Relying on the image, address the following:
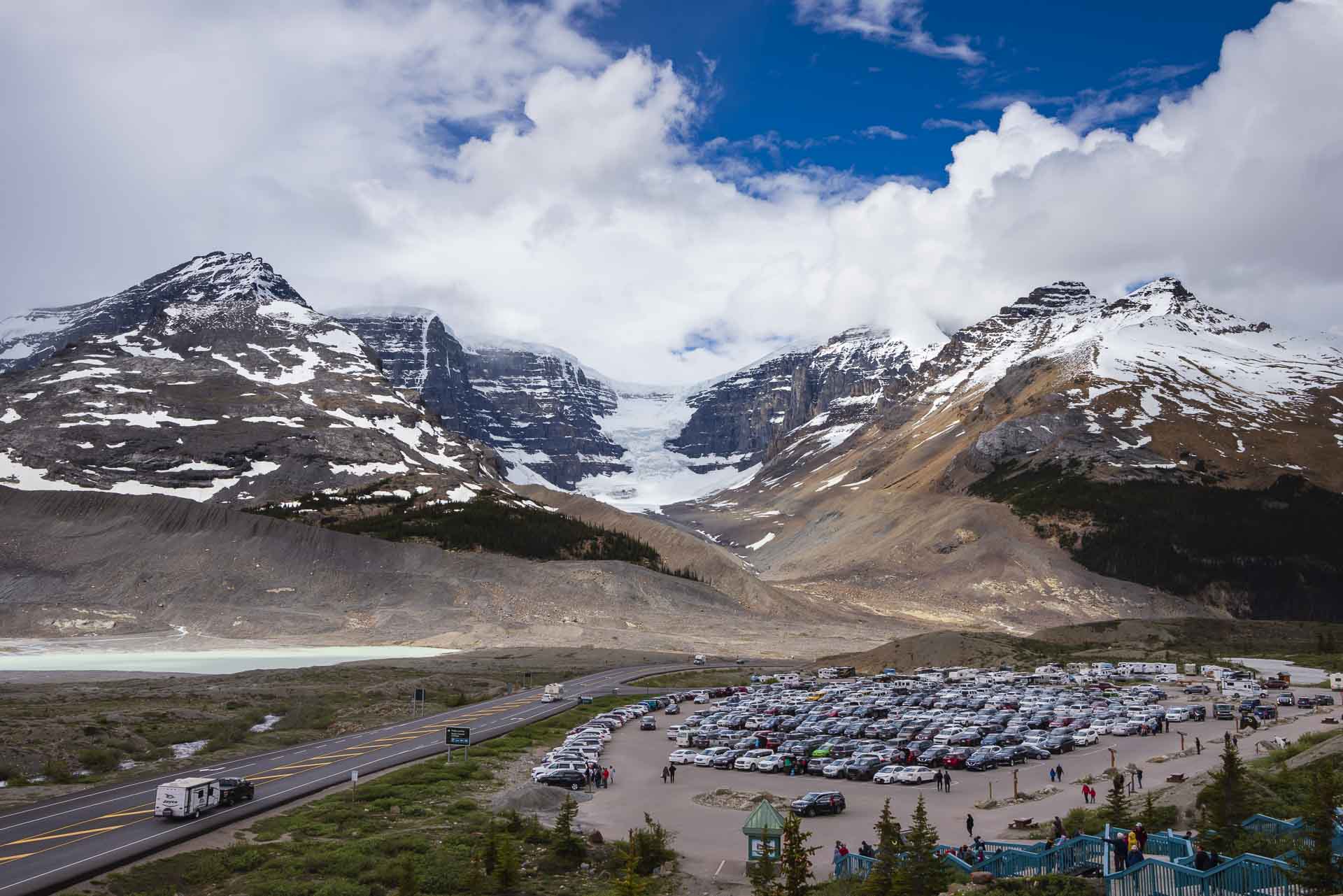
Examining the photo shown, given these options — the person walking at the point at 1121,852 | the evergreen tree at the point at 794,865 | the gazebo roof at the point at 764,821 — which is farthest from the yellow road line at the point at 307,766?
the person walking at the point at 1121,852

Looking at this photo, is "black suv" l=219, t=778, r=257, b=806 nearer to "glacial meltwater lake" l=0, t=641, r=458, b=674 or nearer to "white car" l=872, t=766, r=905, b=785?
"white car" l=872, t=766, r=905, b=785

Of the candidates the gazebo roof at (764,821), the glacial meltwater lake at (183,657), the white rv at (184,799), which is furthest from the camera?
the glacial meltwater lake at (183,657)

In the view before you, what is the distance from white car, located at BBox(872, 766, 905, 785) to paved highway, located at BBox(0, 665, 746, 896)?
2659cm

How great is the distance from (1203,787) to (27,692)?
9578 cm

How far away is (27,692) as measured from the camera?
91.1 meters

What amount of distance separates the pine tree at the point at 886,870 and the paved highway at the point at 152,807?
962 inches

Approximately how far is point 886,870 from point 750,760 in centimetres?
3568

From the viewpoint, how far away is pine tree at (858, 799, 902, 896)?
25516mm

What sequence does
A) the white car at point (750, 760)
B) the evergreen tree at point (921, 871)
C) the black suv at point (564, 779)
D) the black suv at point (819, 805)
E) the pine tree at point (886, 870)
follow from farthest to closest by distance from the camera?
the white car at point (750, 760)
the black suv at point (564, 779)
the black suv at point (819, 805)
the pine tree at point (886, 870)
the evergreen tree at point (921, 871)

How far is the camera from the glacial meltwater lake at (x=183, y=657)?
119 m

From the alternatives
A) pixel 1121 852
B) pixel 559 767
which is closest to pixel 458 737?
pixel 559 767

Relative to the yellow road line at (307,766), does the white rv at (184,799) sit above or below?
above

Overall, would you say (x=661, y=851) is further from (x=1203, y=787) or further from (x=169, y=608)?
(x=169, y=608)

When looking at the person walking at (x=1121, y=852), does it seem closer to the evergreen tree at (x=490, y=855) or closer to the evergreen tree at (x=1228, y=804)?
the evergreen tree at (x=1228, y=804)
